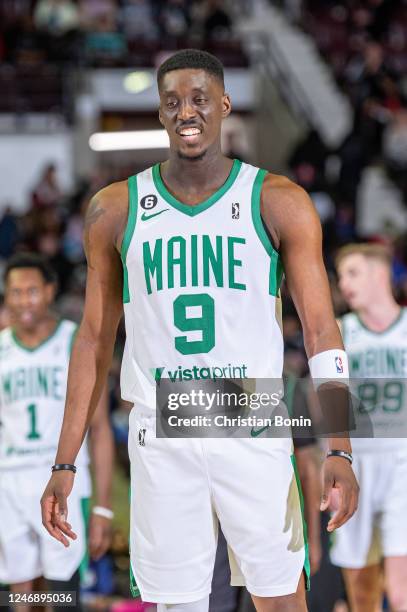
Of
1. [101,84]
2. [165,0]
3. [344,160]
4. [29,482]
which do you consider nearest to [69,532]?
[29,482]

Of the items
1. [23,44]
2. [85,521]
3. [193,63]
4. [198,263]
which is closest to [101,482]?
[85,521]

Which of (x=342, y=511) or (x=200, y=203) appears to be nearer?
(x=342, y=511)

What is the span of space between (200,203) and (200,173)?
10cm

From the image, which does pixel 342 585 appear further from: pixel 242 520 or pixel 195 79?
pixel 195 79

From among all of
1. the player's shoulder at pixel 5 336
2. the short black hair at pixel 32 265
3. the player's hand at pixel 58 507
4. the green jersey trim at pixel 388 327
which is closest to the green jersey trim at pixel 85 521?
the player's shoulder at pixel 5 336

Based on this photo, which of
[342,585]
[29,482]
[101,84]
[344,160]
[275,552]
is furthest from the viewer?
[101,84]

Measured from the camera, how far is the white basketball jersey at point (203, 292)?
352 centimetres

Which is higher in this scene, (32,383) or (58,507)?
(32,383)

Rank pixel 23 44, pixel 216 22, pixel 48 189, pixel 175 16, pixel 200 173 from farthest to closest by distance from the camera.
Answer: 1. pixel 175 16
2. pixel 216 22
3. pixel 23 44
4. pixel 48 189
5. pixel 200 173

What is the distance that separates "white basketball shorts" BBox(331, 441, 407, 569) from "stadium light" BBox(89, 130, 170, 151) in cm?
1149

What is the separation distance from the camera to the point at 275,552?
3.48 metres

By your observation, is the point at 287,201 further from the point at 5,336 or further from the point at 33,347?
the point at 5,336

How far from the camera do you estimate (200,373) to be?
139 inches

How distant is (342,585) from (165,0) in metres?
13.3
